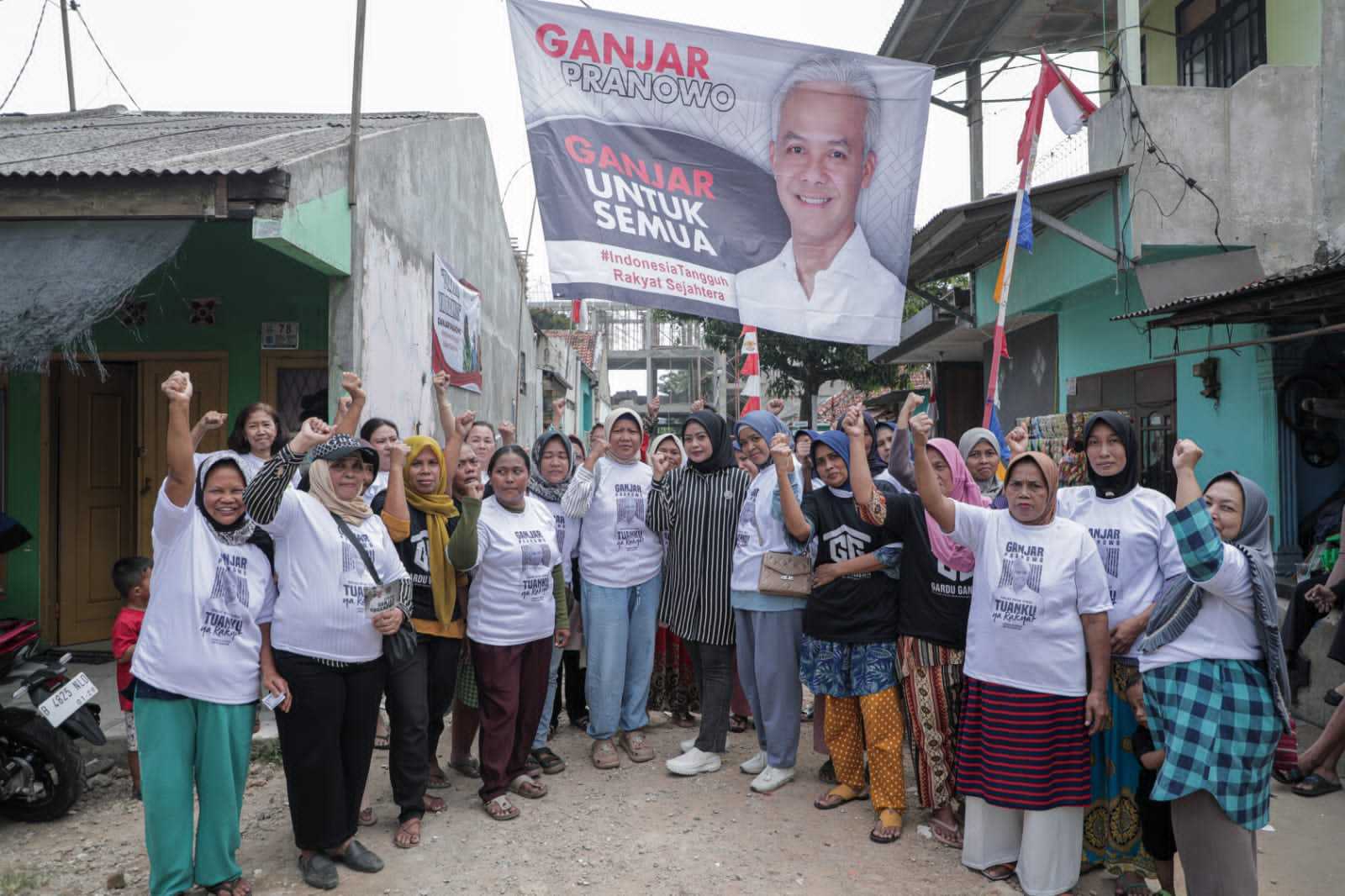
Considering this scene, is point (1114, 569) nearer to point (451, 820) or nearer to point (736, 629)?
point (736, 629)

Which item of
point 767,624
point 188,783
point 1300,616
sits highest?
point 767,624

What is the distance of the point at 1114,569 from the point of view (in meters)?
3.27

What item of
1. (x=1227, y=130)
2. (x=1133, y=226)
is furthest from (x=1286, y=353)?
(x=1227, y=130)

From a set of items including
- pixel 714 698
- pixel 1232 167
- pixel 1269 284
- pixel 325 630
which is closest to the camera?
pixel 325 630

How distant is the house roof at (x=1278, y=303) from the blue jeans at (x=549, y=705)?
14.3ft

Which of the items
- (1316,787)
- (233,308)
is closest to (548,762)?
(1316,787)

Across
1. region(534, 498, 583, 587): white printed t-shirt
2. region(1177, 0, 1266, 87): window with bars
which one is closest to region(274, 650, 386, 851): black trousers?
region(534, 498, 583, 587): white printed t-shirt

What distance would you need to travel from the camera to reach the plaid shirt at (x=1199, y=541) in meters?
2.69

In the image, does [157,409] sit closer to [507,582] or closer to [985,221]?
[507,582]

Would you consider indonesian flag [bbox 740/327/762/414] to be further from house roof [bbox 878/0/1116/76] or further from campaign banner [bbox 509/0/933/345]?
house roof [bbox 878/0/1116/76]

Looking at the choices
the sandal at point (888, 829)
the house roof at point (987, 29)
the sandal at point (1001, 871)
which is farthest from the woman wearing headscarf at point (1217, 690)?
the house roof at point (987, 29)

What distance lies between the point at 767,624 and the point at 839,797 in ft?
2.69

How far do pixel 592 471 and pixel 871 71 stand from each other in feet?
8.65

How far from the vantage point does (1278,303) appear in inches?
213
